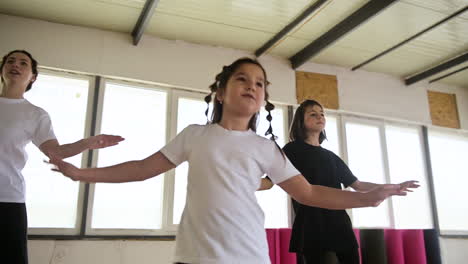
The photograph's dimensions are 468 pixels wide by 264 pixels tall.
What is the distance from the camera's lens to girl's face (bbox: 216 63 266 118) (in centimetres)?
138

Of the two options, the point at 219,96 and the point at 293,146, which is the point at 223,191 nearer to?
the point at 219,96

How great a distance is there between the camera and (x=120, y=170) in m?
1.29

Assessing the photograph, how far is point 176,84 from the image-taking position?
4.27 meters

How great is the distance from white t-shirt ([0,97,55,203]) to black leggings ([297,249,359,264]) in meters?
1.46

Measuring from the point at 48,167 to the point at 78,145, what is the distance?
2212 millimetres

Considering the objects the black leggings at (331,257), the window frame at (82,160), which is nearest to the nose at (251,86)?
the black leggings at (331,257)

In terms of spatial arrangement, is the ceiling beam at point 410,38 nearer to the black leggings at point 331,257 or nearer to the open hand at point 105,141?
the black leggings at point 331,257

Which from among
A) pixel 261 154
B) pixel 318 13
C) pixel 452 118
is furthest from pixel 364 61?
pixel 261 154

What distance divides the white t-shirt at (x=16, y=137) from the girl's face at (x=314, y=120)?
144cm

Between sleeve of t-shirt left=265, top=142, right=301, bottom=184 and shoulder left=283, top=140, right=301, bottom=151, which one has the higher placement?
shoulder left=283, top=140, right=301, bottom=151

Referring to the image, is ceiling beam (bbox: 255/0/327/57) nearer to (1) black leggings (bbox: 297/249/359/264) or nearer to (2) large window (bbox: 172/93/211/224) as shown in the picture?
(2) large window (bbox: 172/93/211/224)

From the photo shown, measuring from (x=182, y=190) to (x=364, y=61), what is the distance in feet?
9.57

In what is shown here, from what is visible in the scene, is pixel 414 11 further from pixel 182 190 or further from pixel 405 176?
pixel 182 190

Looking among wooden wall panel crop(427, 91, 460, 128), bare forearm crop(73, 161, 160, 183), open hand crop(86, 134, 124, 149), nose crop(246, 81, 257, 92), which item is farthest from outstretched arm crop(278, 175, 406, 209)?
wooden wall panel crop(427, 91, 460, 128)
